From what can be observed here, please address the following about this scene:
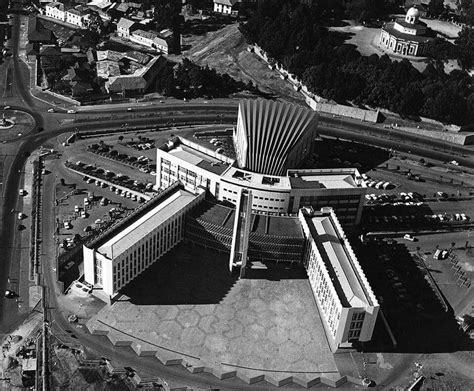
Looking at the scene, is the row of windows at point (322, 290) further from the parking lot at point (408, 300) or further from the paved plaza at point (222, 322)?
the parking lot at point (408, 300)

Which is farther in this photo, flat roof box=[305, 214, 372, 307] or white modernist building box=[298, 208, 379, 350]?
flat roof box=[305, 214, 372, 307]

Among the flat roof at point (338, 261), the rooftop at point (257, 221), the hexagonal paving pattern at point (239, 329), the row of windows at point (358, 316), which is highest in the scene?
the flat roof at point (338, 261)

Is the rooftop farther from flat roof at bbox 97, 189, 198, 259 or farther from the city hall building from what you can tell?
flat roof at bbox 97, 189, 198, 259

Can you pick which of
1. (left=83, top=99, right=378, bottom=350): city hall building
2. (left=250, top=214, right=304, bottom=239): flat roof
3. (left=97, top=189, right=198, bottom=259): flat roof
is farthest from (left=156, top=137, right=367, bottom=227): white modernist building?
(left=97, top=189, right=198, bottom=259): flat roof

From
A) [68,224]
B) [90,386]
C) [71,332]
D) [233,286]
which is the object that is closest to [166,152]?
[68,224]

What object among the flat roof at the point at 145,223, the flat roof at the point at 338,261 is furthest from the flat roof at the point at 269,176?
the flat roof at the point at 145,223

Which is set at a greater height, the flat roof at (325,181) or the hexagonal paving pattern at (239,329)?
the flat roof at (325,181)
